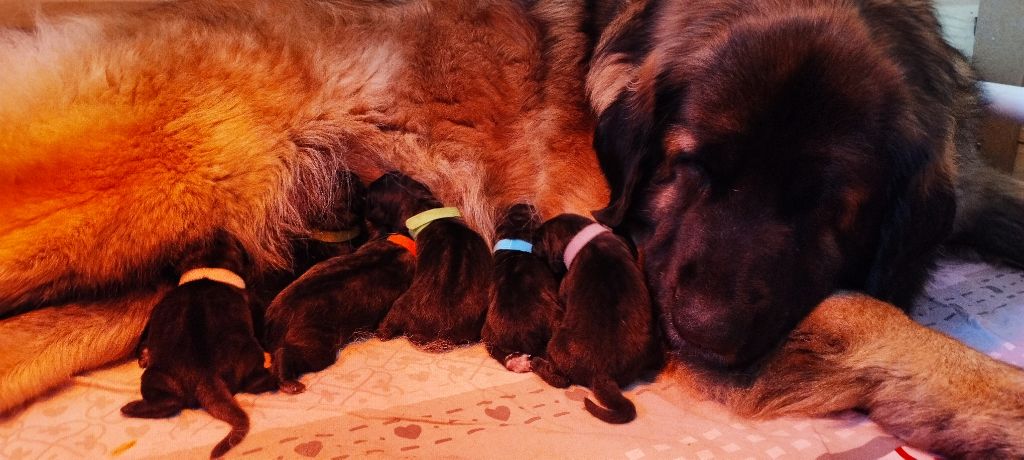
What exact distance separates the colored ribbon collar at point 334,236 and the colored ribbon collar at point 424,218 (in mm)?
240

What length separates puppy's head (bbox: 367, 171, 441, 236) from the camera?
1945mm

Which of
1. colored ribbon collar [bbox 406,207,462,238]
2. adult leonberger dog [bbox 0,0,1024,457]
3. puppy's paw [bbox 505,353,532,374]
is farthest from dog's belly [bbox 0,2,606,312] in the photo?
puppy's paw [bbox 505,353,532,374]

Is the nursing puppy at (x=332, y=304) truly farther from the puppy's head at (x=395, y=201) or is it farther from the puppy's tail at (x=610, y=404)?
the puppy's tail at (x=610, y=404)

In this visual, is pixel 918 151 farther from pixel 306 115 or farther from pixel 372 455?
pixel 306 115

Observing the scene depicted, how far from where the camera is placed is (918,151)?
147cm

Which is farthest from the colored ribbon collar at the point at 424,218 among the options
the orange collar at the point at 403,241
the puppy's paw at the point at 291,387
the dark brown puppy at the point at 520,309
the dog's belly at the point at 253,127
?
the puppy's paw at the point at 291,387

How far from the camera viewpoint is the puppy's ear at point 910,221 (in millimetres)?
1477

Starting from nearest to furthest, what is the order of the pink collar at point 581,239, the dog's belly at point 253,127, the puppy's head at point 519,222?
the dog's belly at point 253,127, the pink collar at point 581,239, the puppy's head at point 519,222

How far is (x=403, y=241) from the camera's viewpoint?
189 cm

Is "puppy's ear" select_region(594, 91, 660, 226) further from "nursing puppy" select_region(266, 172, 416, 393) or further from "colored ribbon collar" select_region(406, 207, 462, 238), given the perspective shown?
"nursing puppy" select_region(266, 172, 416, 393)

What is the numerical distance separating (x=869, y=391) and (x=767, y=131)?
56 centimetres

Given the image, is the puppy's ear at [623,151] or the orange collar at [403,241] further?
the orange collar at [403,241]

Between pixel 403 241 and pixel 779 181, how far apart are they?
1.00 metres

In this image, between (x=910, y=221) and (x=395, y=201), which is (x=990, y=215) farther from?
(x=395, y=201)
